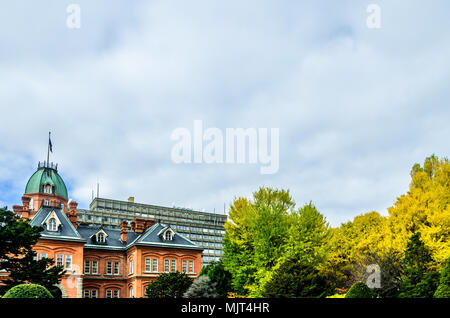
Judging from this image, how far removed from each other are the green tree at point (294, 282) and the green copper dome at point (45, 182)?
66.3m

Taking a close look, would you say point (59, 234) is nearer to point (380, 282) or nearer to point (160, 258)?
point (160, 258)

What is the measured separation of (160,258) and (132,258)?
356cm

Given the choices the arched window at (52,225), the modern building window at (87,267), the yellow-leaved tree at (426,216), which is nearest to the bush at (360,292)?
the yellow-leaved tree at (426,216)

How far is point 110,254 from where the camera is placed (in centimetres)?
5450

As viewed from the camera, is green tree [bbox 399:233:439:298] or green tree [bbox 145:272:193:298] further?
green tree [bbox 145:272:193:298]

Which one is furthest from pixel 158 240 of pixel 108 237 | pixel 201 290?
pixel 201 290

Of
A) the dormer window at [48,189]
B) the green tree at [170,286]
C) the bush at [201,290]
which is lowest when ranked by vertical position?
the green tree at [170,286]

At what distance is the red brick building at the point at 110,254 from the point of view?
4812 centimetres

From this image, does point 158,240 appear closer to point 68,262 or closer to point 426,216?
point 68,262

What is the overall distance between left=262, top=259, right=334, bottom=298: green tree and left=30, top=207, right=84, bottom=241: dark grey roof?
28.1 meters

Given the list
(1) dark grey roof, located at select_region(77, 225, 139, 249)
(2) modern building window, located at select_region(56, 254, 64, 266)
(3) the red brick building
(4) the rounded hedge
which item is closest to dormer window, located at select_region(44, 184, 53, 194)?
(3) the red brick building

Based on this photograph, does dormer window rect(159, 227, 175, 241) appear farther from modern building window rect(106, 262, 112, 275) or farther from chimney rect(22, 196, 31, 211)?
chimney rect(22, 196, 31, 211)

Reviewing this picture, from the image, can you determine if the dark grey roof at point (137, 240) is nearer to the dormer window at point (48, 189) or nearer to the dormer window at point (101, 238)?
the dormer window at point (101, 238)

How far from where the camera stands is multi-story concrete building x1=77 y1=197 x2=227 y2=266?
11925 cm
